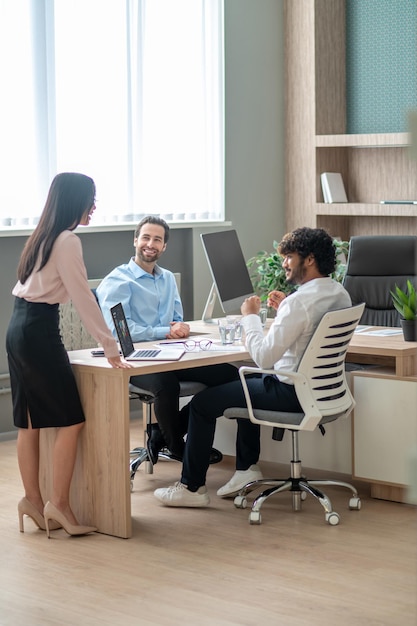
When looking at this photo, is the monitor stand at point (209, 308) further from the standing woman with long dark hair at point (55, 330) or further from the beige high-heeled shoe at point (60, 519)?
the beige high-heeled shoe at point (60, 519)

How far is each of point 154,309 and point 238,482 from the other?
3.34ft

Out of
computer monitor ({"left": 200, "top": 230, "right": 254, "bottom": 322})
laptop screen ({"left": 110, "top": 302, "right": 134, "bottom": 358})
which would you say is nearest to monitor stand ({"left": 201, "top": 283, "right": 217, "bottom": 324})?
computer monitor ({"left": 200, "top": 230, "right": 254, "bottom": 322})

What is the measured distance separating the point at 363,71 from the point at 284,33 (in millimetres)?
669

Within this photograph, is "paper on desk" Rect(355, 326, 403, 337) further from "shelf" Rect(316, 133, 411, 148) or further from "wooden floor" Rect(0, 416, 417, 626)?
"shelf" Rect(316, 133, 411, 148)

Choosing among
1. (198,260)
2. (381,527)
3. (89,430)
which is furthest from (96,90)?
(381,527)

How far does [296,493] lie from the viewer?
4.16 m

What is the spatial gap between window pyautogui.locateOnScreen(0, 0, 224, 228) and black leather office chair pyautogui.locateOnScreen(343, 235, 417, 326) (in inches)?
64.3

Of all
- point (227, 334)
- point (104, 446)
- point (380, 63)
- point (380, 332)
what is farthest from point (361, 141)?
point (104, 446)

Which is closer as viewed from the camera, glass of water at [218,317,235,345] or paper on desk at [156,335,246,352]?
paper on desk at [156,335,246,352]

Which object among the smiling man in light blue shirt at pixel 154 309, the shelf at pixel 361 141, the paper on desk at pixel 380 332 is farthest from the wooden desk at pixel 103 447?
the shelf at pixel 361 141

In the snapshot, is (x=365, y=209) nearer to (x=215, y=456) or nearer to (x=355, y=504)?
(x=215, y=456)

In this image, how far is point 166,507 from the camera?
4277 millimetres

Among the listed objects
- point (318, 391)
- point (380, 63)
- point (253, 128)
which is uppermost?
point (380, 63)

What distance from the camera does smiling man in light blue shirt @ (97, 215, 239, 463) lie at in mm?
4585
